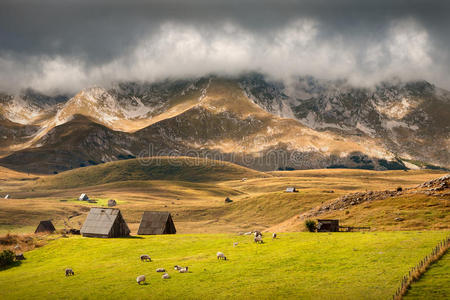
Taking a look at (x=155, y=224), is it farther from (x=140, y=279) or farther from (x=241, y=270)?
(x=140, y=279)

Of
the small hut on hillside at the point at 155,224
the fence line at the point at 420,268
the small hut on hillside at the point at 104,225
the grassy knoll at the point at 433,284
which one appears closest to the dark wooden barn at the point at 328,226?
the fence line at the point at 420,268

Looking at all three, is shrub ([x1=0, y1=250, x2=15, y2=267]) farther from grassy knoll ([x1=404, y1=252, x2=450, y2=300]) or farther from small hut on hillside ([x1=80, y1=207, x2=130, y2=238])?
grassy knoll ([x1=404, y1=252, x2=450, y2=300])

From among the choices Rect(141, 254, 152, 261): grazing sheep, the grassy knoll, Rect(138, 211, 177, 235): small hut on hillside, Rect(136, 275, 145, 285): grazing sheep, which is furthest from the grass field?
Rect(138, 211, 177, 235): small hut on hillside

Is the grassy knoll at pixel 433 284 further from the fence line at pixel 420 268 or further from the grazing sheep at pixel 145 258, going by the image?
the grazing sheep at pixel 145 258

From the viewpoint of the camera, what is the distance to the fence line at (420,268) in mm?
32375

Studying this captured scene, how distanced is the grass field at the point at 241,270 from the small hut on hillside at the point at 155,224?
976 inches

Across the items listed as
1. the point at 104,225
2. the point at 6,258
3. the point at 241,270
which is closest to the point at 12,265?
the point at 6,258

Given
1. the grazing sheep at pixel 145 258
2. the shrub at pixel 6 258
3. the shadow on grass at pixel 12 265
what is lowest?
the shadow on grass at pixel 12 265

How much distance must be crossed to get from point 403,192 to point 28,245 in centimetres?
6411

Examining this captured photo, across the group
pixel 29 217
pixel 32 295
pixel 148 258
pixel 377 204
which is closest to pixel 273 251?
pixel 148 258

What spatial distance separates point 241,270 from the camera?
43250 millimetres

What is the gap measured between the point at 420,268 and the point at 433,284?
2922 mm

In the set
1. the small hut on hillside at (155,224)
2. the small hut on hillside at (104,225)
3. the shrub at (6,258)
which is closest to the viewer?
the shrub at (6,258)

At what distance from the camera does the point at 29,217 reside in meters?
166
